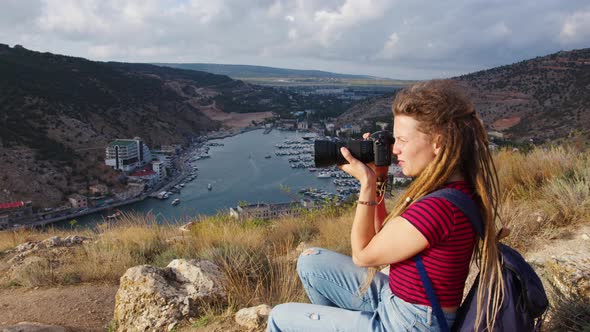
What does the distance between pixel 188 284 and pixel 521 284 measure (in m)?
1.65

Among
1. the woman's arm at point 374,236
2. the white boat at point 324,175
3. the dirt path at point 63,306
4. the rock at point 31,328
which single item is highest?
the woman's arm at point 374,236

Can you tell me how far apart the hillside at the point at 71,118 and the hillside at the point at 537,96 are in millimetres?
25395

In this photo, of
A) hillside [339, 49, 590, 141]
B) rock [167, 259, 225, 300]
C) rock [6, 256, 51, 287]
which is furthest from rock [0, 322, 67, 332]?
hillside [339, 49, 590, 141]

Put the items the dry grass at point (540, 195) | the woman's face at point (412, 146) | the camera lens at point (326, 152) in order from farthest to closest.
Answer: the dry grass at point (540, 195) < the camera lens at point (326, 152) < the woman's face at point (412, 146)

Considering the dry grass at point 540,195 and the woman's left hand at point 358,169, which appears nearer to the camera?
the woman's left hand at point 358,169

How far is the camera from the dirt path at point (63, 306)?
2.42 meters

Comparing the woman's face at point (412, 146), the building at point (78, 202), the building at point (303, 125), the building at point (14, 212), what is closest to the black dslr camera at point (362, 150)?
the woman's face at point (412, 146)

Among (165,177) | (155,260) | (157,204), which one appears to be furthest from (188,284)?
(165,177)

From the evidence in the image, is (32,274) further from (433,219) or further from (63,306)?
(433,219)

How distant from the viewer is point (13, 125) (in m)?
27.7

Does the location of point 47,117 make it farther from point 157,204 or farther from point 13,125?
point 157,204

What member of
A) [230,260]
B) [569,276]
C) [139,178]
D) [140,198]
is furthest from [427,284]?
[139,178]

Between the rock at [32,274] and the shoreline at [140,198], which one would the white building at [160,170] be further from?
the rock at [32,274]

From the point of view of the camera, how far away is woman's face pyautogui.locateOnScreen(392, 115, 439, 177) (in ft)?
3.79
